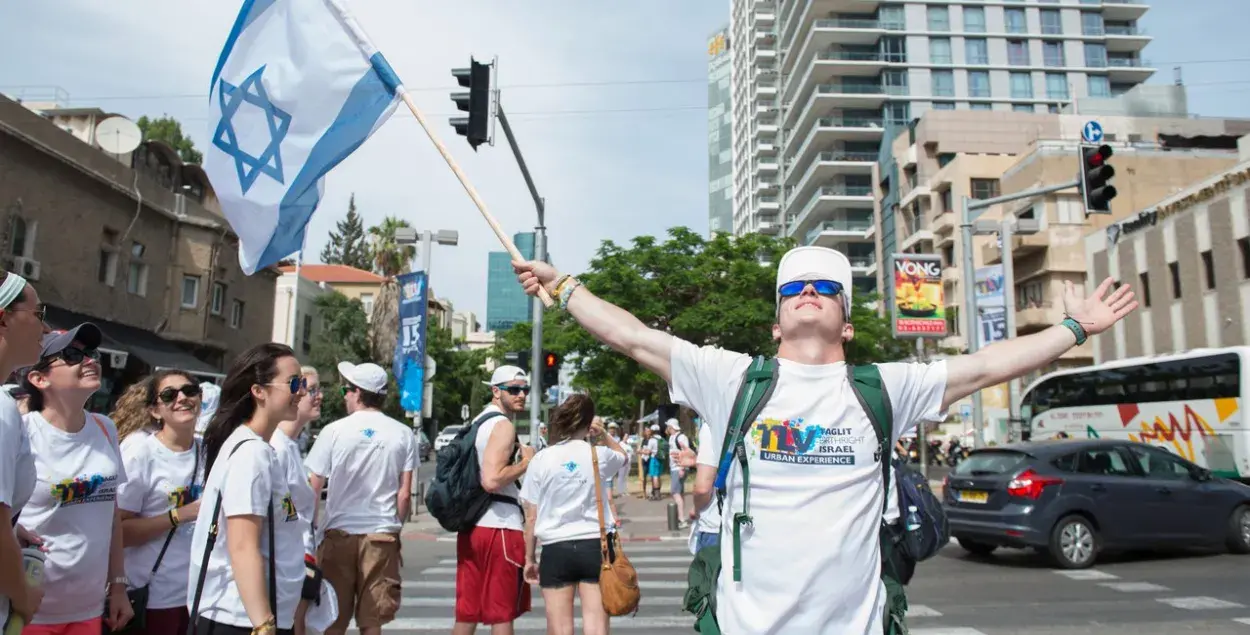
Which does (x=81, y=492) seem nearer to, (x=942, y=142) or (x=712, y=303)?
(x=712, y=303)

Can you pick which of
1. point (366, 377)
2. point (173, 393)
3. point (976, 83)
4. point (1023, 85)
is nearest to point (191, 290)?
point (366, 377)

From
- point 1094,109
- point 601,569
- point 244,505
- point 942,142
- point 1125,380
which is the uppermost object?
point 1094,109

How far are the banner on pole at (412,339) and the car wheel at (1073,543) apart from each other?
11.2 metres

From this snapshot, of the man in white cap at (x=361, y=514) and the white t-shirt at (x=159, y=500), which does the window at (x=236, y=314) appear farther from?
the white t-shirt at (x=159, y=500)

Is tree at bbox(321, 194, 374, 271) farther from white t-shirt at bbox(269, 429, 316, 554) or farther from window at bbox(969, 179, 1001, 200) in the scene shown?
white t-shirt at bbox(269, 429, 316, 554)

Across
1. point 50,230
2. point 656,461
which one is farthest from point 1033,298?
point 50,230

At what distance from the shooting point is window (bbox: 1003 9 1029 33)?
74.3 metres

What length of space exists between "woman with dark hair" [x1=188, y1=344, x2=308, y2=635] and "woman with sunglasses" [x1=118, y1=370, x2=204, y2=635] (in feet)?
2.94

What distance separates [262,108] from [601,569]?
131 inches

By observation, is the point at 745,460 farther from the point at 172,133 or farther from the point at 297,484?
the point at 172,133

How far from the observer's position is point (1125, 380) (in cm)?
2262

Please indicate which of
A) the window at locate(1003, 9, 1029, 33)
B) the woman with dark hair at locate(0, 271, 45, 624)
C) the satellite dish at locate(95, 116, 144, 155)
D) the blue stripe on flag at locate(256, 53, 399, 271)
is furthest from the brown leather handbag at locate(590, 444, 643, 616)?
the window at locate(1003, 9, 1029, 33)

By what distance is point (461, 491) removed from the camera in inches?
216

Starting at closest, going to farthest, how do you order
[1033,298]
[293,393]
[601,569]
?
[293,393], [601,569], [1033,298]
